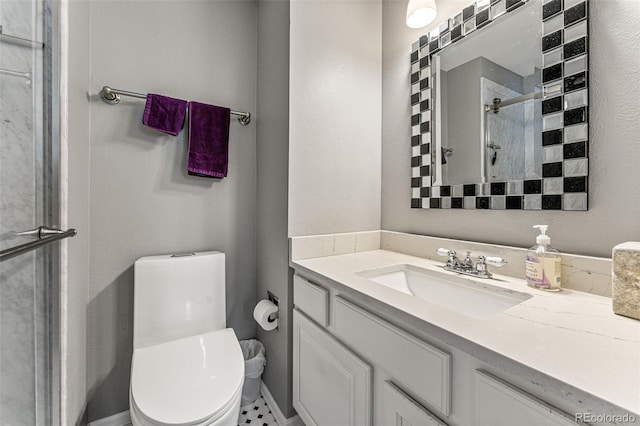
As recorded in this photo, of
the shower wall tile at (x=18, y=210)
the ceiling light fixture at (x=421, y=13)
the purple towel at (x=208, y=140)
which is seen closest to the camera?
the shower wall tile at (x=18, y=210)

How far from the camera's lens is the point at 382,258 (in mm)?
1243

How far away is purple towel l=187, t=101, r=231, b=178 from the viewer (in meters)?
1.38

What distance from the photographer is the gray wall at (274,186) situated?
4.07ft

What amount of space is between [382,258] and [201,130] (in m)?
1.14

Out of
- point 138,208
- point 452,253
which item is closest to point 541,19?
point 452,253

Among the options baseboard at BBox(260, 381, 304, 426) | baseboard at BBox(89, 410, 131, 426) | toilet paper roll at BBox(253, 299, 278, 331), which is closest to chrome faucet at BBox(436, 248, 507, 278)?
toilet paper roll at BBox(253, 299, 278, 331)

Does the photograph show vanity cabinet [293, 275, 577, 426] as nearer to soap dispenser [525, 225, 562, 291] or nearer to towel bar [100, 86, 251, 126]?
soap dispenser [525, 225, 562, 291]

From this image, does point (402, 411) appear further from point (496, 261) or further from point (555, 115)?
point (555, 115)

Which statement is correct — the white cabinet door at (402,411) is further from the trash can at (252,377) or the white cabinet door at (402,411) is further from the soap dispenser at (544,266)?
the trash can at (252,377)

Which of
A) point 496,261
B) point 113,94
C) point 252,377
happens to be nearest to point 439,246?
point 496,261

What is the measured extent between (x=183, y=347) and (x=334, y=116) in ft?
4.21

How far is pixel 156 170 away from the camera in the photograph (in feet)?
4.43

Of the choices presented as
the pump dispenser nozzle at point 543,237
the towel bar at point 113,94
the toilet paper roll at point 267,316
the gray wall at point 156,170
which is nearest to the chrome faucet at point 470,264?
the pump dispenser nozzle at point 543,237

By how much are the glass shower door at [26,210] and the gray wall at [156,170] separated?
249mm
